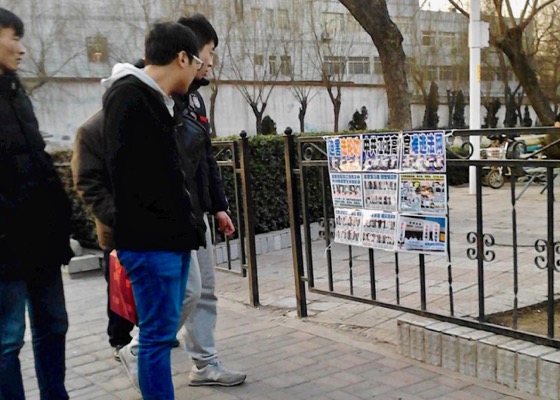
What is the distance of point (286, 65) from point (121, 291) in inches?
1395

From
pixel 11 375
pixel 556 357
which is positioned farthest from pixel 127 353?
pixel 556 357

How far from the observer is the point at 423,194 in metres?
3.71

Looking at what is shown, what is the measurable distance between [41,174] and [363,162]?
2.06 meters

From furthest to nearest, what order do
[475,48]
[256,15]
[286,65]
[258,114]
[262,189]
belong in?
1. [286,65]
2. [258,114]
3. [256,15]
4. [475,48]
5. [262,189]

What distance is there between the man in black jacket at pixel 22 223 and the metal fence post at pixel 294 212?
207 cm

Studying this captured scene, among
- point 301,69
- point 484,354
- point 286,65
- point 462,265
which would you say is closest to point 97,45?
point 286,65

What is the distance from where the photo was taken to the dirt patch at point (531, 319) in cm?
394

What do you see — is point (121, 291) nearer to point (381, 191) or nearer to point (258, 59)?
point (381, 191)

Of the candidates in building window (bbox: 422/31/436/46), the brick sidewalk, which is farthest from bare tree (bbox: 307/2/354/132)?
the brick sidewalk

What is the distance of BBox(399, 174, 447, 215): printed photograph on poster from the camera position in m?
3.60

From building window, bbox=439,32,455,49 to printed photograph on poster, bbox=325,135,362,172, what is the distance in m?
41.8

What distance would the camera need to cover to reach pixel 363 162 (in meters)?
4.10

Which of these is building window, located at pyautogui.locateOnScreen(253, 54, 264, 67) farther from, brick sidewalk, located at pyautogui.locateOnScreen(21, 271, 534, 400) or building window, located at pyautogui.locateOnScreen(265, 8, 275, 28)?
brick sidewalk, located at pyautogui.locateOnScreen(21, 271, 534, 400)

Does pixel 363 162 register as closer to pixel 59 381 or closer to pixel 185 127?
pixel 185 127
